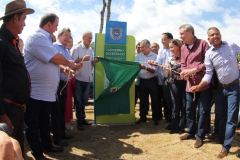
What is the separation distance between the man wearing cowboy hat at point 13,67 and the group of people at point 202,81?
2.82 meters

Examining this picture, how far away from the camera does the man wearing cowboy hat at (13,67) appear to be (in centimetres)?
248

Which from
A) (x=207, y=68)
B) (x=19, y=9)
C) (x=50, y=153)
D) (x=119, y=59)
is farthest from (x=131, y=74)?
(x=19, y=9)

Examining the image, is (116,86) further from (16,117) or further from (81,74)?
(16,117)

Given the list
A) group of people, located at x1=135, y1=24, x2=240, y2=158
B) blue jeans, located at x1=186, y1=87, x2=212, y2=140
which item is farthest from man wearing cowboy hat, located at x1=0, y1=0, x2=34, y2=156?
blue jeans, located at x1=186, y1=87, x2=212, y2=140

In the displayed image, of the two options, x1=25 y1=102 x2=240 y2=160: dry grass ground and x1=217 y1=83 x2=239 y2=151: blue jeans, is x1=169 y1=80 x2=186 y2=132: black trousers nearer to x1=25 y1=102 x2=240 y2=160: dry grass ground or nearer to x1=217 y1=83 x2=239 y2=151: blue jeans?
x1=25 y1=102 x2=240 y2=160: dry grass ground

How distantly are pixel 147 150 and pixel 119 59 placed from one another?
2.63 m

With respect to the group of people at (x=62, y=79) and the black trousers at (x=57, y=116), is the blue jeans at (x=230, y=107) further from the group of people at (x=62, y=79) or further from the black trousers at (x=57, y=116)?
the black trousers at (x=57, y=116)

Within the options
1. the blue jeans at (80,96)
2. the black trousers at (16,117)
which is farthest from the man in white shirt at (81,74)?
the black trousers at (16,117)

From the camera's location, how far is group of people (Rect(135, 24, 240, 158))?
153 inches

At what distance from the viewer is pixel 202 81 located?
4.08 m

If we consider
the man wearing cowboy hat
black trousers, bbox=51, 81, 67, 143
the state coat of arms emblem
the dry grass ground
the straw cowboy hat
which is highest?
the state coat of arms emblem

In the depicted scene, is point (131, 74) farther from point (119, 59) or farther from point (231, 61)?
point (231, 61)

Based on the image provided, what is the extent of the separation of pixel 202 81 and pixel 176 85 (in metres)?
1.02

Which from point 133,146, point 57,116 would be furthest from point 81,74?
point 133,146
